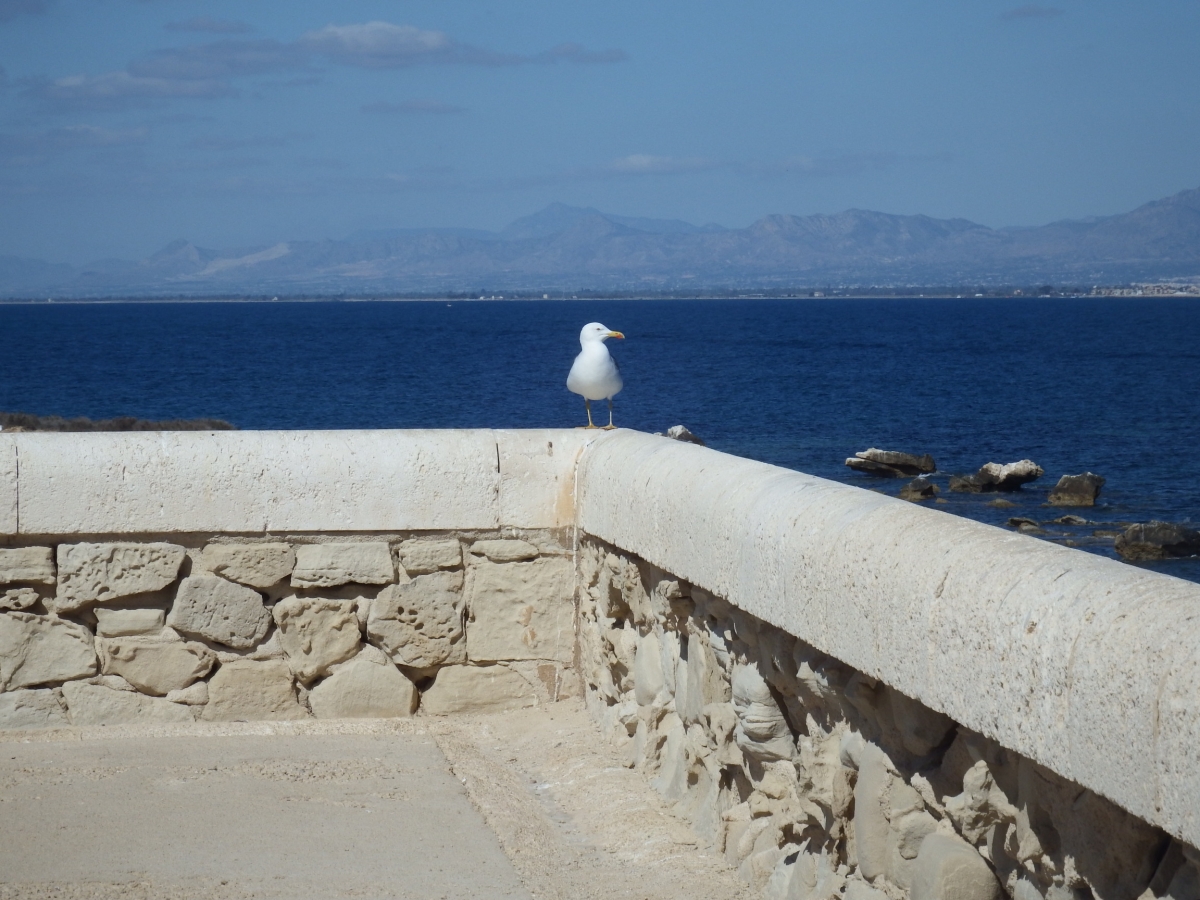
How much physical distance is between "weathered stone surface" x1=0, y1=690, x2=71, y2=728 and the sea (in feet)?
57.4

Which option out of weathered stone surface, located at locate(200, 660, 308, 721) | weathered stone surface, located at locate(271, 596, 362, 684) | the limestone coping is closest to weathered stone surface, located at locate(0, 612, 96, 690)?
weathered stone surface, located at locate(200, 660, 308, 721)

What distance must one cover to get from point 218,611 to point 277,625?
0.68 feet

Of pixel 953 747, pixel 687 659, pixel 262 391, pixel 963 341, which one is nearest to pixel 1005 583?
pixel 953 747

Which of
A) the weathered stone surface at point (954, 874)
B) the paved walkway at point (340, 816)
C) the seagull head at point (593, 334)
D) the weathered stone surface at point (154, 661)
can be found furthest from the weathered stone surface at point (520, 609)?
the weathered stone surface at point (954, 874)

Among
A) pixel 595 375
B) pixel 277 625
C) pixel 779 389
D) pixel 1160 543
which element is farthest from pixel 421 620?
pixel 779 389

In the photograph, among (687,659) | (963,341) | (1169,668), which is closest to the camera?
(1169,668)

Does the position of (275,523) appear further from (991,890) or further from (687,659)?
(991,890)

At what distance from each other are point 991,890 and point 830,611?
0.68 meters

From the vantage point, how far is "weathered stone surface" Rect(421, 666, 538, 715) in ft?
16.4

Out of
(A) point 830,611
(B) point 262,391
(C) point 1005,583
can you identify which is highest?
(C) point 1005,583

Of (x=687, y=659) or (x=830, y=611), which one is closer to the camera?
(x=830, y=611)

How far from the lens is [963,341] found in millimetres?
86375

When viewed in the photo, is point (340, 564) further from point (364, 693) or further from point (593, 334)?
point (593, 334)

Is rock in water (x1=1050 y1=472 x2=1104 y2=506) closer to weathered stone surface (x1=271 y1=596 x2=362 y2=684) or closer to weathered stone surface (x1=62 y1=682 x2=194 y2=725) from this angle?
weathered stone surface (x1=271 y1=596 x2=362 y2=684)
